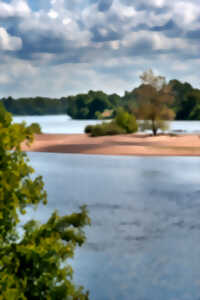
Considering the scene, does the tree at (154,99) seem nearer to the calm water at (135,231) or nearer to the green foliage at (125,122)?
the green foliage at (125,122)

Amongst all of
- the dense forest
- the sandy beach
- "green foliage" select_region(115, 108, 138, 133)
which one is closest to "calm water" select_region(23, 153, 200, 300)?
the sandy beach

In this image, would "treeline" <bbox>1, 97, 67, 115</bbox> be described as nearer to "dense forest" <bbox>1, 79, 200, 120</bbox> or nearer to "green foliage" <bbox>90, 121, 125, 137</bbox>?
"dense forest" <bbox>1, 79, 200, 120</bbox>

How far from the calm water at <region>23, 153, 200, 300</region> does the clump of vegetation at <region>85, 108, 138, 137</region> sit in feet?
85.0

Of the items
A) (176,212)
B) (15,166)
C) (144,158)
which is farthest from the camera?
(144,158)

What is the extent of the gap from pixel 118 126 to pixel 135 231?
3938cm

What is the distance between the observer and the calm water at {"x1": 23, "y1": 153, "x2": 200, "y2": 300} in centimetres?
751

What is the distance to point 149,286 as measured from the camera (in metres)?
7.44

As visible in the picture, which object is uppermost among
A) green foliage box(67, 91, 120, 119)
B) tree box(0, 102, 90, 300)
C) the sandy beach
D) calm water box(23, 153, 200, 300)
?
green foliage box(67, 91, 120, 119)

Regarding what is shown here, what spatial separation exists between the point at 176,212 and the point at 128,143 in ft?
88.2

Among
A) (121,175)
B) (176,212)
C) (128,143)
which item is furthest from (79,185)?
(128,143)

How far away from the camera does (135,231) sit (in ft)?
35.5

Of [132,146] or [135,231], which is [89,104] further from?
[135,231]

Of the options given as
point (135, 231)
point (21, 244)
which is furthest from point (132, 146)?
point (21, 244)

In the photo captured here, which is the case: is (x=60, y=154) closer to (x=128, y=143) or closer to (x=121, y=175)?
(x=128, y=143)
